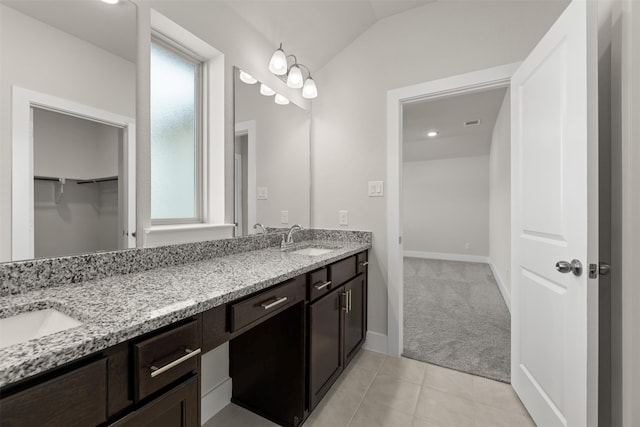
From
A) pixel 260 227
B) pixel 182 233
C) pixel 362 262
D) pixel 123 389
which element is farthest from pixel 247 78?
pixel 123 389

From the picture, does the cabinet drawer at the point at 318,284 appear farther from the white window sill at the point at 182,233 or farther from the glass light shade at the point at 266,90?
the glass light shade at the point at 266,90

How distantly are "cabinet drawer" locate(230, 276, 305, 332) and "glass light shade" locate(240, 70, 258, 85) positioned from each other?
1.33 m

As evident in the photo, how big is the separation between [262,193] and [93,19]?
1.21m

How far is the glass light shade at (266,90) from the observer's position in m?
1.95

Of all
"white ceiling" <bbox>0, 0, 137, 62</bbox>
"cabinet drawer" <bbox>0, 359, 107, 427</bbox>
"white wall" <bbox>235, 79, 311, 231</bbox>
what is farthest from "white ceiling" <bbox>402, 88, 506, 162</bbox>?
"cabinet drawer" <bbox>0, 359, 107, 427</bbox>

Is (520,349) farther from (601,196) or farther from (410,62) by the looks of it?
(410,62)

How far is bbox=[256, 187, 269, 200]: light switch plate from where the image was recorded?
1.96 meters

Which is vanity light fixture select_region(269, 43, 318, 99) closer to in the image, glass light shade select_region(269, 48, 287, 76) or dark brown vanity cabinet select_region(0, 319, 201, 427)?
glass light shade select_region(269, 48, 287, 76)

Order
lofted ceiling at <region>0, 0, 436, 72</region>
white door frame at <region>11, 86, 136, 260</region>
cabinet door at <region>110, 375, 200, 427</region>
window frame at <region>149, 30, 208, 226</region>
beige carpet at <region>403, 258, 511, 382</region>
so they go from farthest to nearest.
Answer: beige carpet at <region>403, 258, 511, 382</region>, window frame at <region>149, 30, 208, 226</region>, lofted ceiling at <region>0, 0, 436, 72</region>, white door frame at <region>11, 86, 136, 260</region>, cabinet door at <region>110, 375, 200, 427</region>

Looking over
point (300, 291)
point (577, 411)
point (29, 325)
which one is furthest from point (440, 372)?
point (29, 325)

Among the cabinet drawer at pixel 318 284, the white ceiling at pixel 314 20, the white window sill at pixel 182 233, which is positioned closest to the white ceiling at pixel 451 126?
the white ceiling at pixel 314 20

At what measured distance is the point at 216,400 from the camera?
151 centimetres

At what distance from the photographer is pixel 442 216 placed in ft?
19.3

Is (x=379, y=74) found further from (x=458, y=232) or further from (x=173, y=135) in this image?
(x=458, y=232)
